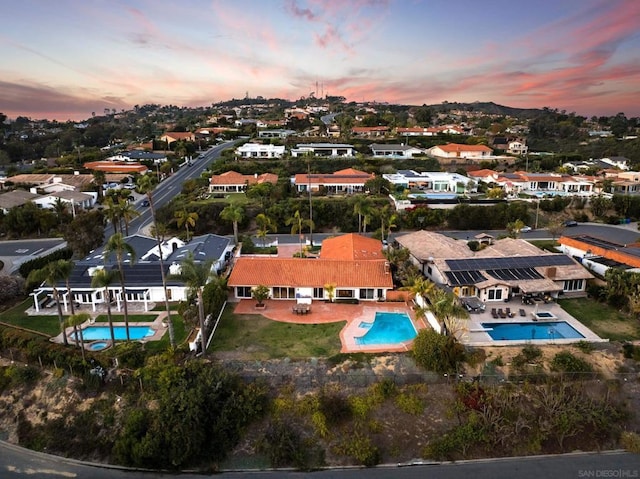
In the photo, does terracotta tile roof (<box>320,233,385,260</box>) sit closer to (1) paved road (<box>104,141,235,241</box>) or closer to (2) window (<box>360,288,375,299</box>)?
A: (2) window (<box>360,288,375,299</box>)

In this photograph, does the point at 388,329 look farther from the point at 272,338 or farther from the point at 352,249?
the point at 352,249

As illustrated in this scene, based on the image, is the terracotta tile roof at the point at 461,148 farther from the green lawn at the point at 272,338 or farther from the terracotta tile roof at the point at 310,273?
the green lawn at the point at 272,338

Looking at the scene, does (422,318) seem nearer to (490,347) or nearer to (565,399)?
(490,347)

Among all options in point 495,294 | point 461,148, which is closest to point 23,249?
point 495,294

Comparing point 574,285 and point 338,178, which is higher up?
point 338,178

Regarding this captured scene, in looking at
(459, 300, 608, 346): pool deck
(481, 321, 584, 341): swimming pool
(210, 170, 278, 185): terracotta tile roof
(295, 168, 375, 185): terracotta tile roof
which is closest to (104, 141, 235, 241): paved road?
(210, 170, 278, 185): terracotta tile roof

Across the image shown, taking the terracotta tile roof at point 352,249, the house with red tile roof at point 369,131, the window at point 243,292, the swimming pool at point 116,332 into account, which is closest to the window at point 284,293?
the window at point 243,292
